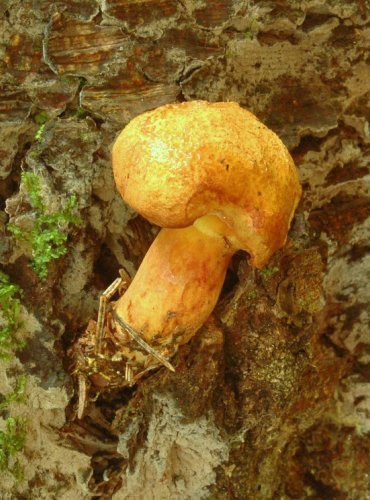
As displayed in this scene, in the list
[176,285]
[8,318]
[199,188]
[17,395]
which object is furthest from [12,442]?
[199,188]

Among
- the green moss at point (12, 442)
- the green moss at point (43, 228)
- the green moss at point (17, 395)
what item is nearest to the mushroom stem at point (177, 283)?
the green moss at point (43, 228)

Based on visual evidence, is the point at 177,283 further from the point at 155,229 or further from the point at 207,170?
the point at 207,170

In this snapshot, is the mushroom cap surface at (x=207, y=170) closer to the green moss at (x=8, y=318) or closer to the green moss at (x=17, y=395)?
the green moss at (x=8, y=318)

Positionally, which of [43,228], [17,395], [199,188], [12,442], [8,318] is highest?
[199,188]

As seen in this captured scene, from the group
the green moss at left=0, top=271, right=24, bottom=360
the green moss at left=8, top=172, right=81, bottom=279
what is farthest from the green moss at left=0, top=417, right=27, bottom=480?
the green moss at left=8, top=172, right=81, bottom=279

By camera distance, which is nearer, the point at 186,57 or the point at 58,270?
the point at 186,57

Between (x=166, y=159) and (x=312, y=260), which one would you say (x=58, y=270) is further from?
(x=312, y=260)

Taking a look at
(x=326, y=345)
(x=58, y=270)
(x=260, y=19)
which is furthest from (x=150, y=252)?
(x=326, y=345)
